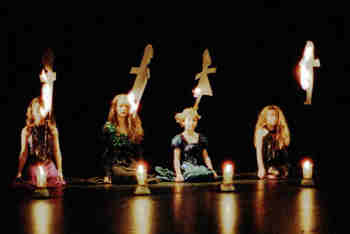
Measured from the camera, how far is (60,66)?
6.02 metres

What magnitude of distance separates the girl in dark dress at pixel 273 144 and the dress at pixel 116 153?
168 centimetres

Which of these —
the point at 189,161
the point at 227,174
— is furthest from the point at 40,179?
the point at 189,161

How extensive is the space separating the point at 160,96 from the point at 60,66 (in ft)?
4.67

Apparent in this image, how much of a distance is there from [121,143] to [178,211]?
236 centimetres

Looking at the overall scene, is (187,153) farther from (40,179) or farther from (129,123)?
(40,179)

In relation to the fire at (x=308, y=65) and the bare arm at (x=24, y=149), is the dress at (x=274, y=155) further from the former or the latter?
the bare arm at (x=24, y=149)

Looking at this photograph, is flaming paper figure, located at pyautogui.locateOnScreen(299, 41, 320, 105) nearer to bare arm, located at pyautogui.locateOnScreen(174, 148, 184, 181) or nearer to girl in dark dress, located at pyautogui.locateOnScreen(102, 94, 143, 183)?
bare arm, located at pyautogui.locateOnScreen(174, 148, 184, 181)

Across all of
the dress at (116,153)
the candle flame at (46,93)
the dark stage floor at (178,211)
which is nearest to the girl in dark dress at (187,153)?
the dress at (116,153)

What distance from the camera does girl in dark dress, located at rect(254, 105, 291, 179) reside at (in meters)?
5.88

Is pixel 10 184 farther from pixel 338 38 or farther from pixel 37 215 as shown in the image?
pixel 338 38

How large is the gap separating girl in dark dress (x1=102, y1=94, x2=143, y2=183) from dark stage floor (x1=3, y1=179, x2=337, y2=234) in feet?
2.48

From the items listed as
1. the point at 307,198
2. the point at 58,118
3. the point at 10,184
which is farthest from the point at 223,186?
the point at 58,118

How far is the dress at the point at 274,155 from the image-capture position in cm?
589

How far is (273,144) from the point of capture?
19.4 feet
